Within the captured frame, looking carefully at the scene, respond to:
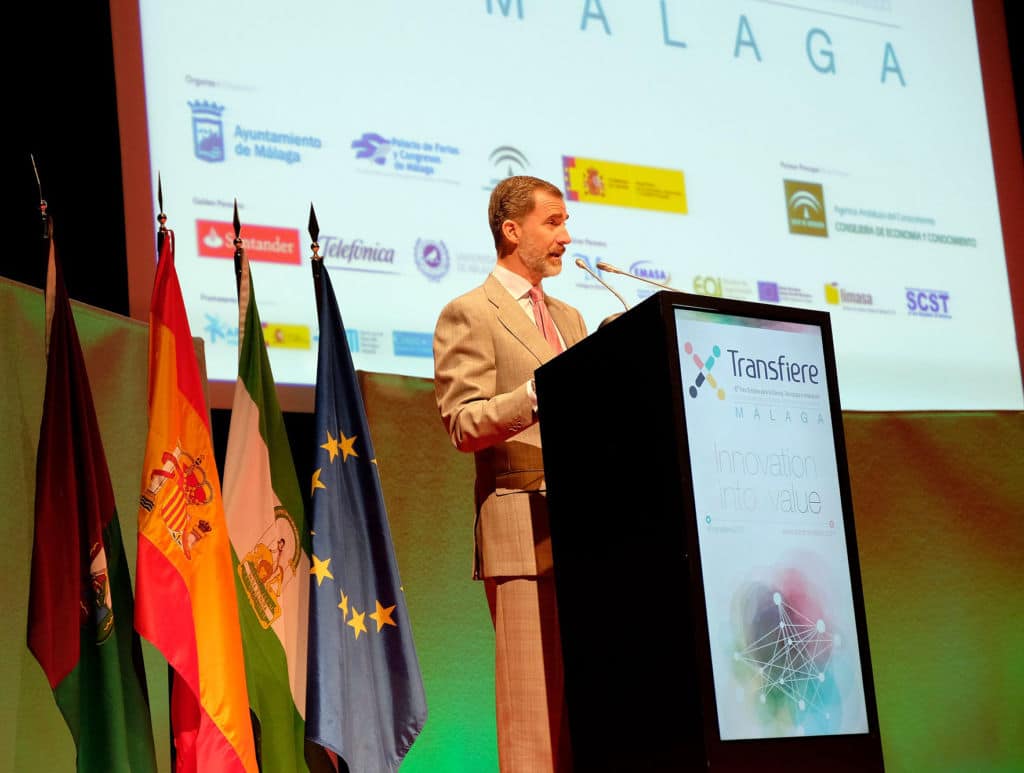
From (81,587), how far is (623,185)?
2493 millimetres

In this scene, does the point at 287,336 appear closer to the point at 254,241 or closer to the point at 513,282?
the point at 254,241

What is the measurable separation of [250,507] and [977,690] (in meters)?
3.21

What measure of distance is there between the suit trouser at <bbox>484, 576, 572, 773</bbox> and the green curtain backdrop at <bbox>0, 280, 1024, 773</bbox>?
1.24 meters

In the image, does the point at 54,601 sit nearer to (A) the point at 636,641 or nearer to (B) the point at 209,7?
(A) the point at 636,641

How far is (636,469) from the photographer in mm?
2502

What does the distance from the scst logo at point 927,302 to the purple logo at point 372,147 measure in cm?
211

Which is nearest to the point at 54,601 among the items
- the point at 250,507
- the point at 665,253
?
the point at 250,507

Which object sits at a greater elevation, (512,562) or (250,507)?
(250,507)

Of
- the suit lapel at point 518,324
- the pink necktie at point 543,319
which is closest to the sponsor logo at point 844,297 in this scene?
the pink necktie at point 543,319

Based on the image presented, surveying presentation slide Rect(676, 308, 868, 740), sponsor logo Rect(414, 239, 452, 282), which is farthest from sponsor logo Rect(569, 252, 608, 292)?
presentation slide Rect(676, 308, 868, 740)

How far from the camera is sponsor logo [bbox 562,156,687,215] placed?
458cm

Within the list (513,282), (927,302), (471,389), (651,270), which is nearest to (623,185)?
(651,270)

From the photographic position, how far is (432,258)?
4.28 metres

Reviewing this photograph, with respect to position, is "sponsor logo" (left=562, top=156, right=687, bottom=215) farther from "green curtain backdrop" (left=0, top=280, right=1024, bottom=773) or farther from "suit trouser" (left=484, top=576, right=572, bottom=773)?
"suit trouser" (left=484, top=576, right=572, bottom=773)
